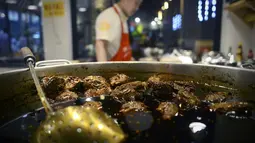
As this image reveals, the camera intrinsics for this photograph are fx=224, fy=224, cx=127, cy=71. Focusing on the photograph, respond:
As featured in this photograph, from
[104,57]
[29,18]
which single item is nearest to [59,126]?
[104,57]

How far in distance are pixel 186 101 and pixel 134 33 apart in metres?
3.28

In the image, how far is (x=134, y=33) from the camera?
14.8 ft

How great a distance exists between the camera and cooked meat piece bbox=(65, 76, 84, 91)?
5.44 feet

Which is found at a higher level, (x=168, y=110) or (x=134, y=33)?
(x=134, y=33)

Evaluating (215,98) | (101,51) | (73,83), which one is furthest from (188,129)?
(101,51)

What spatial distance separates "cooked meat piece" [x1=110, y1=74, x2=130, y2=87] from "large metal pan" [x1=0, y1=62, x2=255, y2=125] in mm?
128

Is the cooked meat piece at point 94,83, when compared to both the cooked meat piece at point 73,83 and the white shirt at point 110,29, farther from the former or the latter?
the white shirt at point 110,29

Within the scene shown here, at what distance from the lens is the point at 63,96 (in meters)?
1.51

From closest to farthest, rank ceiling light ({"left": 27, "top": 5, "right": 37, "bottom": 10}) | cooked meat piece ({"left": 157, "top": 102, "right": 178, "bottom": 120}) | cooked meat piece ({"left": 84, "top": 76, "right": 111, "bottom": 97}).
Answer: cooked meat piece ({"left": 157, "top": 102, "right": 178, "bottom": 120}) < cooked meat piece ({"left": 84, "top": 76, "right": 111, "bottom": 97}) < ceiling light ({"left": 27, "top": 5, "right": 37, "bottom": 10})

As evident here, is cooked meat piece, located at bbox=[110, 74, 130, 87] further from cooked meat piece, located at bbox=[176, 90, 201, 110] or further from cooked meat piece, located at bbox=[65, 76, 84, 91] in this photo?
cooked meat piece, located at bbox=[176, 90, 201, 110]

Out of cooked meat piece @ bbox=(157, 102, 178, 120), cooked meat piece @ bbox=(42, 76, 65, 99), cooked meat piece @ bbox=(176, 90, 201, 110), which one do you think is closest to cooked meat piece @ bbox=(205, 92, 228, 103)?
cooked meat piece @ bbox=(176, 90, 201, 110)

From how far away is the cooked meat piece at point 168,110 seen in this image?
1178mm

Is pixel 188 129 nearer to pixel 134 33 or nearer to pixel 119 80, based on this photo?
pixel 119 80

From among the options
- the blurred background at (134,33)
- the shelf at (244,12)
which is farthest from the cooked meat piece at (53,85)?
the shelf at (244,12)
